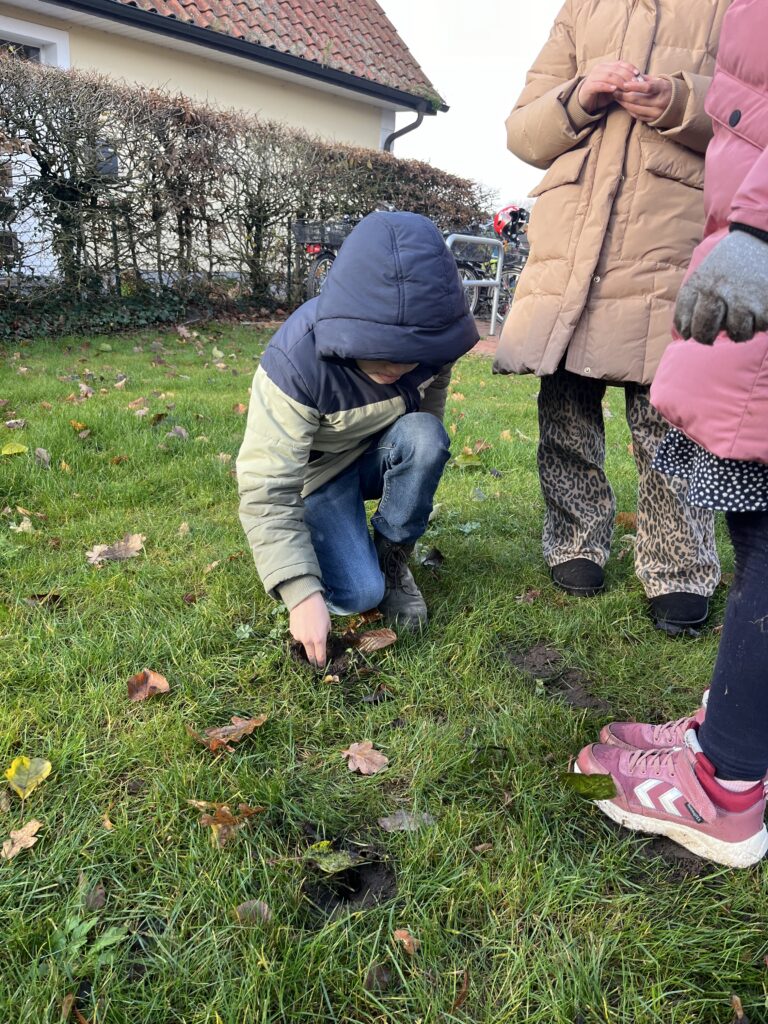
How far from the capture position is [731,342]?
118 cm

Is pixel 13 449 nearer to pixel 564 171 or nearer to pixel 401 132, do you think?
pixel 564 171

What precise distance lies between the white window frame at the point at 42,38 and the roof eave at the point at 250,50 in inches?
19.0

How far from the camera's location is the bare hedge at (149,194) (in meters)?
6.75

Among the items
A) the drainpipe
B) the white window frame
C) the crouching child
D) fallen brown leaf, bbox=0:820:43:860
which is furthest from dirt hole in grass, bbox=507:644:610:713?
the drainpipe

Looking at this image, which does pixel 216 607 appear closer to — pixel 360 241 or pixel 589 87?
pixel 360 241

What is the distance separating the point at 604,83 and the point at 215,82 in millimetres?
11854

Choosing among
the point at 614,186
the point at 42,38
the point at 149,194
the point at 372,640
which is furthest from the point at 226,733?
the point at 42,38

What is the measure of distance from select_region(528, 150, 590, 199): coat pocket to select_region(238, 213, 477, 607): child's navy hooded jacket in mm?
549

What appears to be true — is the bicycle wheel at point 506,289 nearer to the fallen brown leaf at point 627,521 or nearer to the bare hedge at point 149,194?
the bare hedge at point 149,194

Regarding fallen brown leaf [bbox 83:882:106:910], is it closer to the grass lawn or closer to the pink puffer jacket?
the grass lawn

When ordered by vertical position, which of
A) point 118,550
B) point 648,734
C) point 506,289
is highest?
point 648,734

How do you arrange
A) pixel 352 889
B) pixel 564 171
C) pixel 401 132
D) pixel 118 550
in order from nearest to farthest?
pixel 352 889 → pixel 564 171 → pixel 118 550 → pixel 401 132

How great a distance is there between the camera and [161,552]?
2.70 metres

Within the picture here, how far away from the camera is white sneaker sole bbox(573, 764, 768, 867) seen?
1460 millimetres
